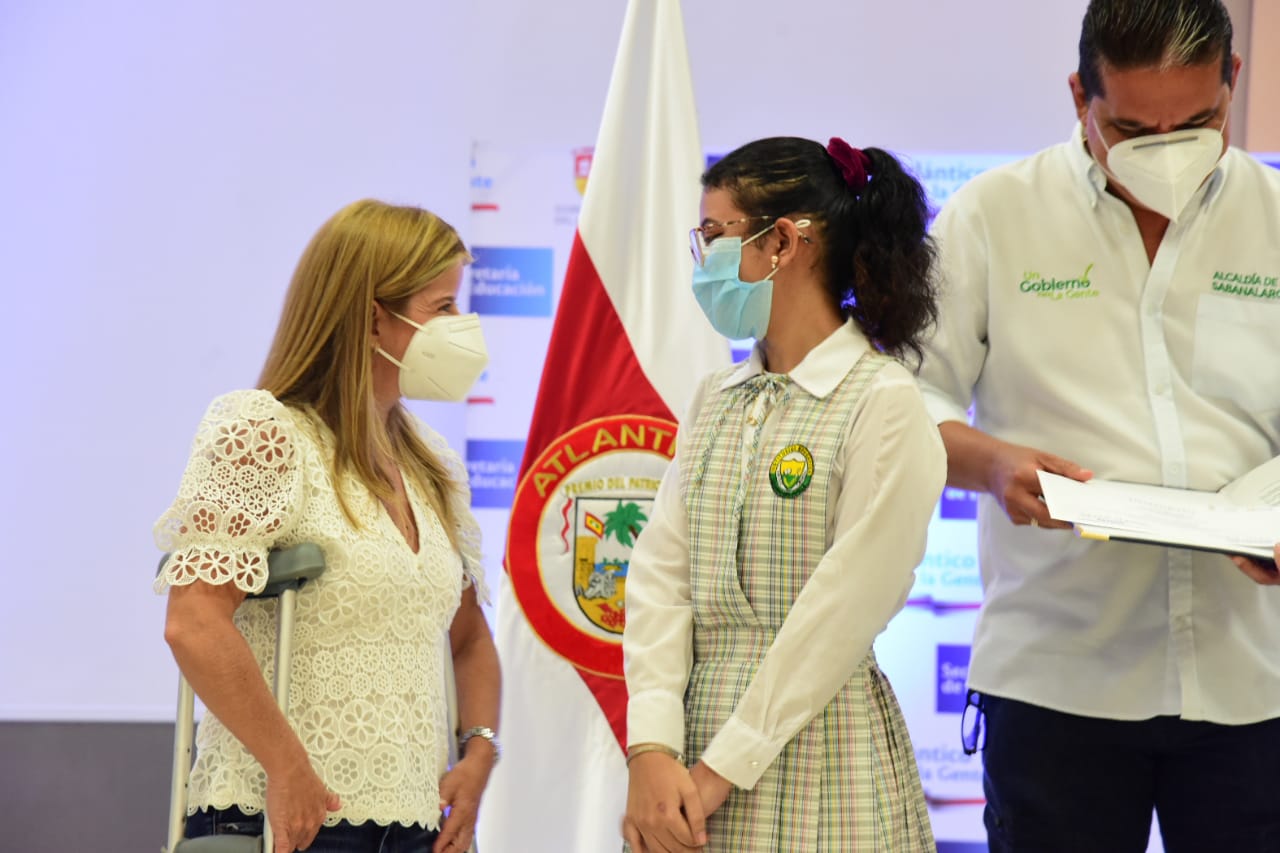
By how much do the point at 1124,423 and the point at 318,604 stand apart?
1220 millimetres

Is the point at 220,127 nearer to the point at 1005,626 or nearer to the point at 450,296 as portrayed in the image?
the point at 450,296

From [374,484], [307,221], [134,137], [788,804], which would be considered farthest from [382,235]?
[134,137]

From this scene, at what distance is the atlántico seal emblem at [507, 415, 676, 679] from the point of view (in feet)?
8.68

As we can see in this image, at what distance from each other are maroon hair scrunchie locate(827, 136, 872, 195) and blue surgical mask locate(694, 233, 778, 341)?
0.15 meters

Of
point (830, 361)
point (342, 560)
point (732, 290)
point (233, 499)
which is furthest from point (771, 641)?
point (233, 499)

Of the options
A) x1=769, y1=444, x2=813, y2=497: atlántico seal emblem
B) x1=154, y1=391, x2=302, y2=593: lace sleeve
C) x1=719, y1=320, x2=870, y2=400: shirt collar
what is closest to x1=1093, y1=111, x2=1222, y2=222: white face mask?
x1=719, y1=320, x2=870, y2=400: shirt collar

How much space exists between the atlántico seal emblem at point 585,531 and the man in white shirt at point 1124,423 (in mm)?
810

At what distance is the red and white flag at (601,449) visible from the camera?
2.65 meters

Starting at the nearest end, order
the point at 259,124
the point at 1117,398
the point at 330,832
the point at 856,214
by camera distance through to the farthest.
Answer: the point at 330,832, the point at 856,214, the point at 1117,398, the point at 259,124

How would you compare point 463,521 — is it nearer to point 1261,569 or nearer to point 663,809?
point 663,809

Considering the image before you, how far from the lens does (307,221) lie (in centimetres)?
367

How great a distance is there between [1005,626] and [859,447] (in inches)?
19.1

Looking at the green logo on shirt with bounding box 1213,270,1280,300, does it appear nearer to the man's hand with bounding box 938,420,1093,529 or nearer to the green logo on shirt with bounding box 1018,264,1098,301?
the green logo on shirt with bounding box 1018,264,1098,301

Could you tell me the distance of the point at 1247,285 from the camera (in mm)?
1916
